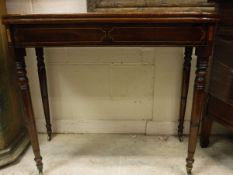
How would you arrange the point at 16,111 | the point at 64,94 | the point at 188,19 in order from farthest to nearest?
the point at 64,94 → the point at 16,111 → the point at 188,19

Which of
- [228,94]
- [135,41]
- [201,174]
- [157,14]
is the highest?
[157,14]

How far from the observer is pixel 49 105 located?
5.03 feet

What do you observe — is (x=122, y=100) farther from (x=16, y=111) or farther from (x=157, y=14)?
(x=157, y=14)

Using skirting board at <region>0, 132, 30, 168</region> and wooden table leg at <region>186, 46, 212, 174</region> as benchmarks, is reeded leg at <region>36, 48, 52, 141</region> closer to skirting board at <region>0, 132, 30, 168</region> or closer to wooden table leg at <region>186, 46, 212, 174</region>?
skirting board at <region>0, 132, 30, 168</region>

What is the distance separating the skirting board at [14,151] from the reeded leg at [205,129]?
3.49 feet

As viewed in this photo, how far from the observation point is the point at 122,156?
52.5 inches

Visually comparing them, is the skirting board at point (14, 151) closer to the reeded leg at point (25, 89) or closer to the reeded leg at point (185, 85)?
the reeded leg at point (25, 89)

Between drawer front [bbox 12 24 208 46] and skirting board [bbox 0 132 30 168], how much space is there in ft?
2.15

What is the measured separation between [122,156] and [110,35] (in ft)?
2.42

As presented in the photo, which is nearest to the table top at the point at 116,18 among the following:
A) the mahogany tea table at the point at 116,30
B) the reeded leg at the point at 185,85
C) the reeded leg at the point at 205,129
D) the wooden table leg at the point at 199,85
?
the mahogany tea table at the point at 116,30

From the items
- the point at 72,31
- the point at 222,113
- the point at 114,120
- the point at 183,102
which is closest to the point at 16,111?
the point at 114,120

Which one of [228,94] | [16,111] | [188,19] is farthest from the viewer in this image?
[16,111]

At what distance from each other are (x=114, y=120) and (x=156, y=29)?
31.9 inches

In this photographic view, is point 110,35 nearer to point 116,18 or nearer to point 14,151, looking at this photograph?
point 116,18
